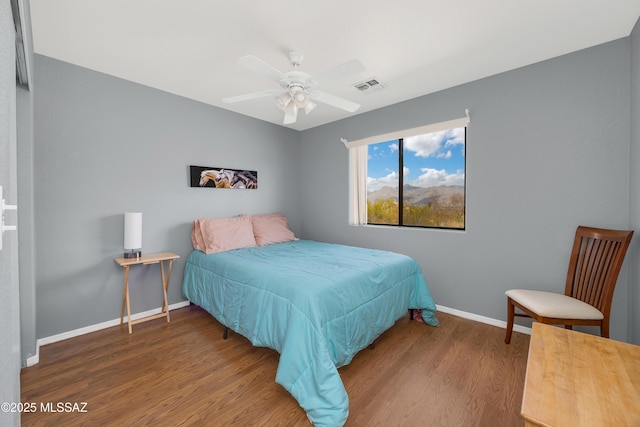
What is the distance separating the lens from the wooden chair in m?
1.92

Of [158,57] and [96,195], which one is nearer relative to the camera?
[158,57]

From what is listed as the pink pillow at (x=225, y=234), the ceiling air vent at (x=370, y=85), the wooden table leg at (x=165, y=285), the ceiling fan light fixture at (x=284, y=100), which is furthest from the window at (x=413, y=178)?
the wooden table leg at (x=165, y=285)

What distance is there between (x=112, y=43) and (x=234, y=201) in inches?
80.6

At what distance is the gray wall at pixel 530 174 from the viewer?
2.19 m

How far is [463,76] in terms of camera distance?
2.74m

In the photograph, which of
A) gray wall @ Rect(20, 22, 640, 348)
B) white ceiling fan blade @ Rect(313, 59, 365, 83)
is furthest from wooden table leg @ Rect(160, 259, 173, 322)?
white ceiling fan blade @ Rect(313, 59, 365, 83)

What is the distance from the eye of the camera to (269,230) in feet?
12.2

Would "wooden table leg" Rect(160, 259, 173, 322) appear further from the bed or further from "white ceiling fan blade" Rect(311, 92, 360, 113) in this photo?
"white ceiling fan blade" Rect(311, 92, 360, 113)

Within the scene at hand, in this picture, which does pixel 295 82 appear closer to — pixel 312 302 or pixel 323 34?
pixel 323 34

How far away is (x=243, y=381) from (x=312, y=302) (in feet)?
2.64

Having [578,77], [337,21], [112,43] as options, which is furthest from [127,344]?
[578,77]

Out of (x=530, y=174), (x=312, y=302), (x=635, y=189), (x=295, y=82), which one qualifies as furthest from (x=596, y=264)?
(x=295, y=82)

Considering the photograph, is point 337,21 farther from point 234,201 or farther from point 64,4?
point 234,201

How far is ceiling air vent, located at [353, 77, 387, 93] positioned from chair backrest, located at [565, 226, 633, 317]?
87.5 inches
